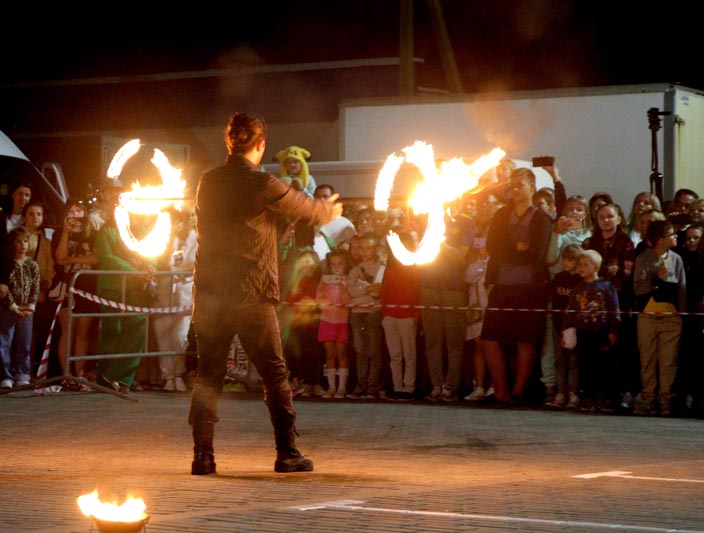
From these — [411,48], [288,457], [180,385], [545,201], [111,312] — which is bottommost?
[180,385]

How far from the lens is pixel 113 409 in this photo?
14086mm

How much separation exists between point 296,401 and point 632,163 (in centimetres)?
650

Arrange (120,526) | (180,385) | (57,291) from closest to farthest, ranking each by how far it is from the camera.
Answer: (120,526) < (180,385) < (57,291)

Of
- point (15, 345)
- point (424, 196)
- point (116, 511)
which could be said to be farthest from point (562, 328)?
point (116, 511)

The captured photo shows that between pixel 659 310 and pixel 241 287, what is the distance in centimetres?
659

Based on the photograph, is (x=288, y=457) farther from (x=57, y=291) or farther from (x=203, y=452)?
(x=57, y=291)

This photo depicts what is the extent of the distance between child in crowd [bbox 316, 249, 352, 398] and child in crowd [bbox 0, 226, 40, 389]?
3404mm

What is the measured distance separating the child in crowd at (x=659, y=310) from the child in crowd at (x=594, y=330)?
1.01 ft

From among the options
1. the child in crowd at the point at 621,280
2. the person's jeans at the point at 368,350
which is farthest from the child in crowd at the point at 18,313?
the child in crowd at the point at 621,280

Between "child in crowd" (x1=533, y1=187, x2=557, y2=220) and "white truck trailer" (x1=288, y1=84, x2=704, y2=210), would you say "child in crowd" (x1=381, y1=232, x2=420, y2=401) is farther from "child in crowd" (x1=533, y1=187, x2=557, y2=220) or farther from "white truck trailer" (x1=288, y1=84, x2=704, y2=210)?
"white truck trailer" (x1=288, y1=84, x2=704, y2=210)

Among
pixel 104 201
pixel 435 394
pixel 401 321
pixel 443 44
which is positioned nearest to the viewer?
pixel 435 394

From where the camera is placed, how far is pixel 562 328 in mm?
14789

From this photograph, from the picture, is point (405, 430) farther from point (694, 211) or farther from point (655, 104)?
point (655, 104)

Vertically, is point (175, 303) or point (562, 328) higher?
point (175, 303)
